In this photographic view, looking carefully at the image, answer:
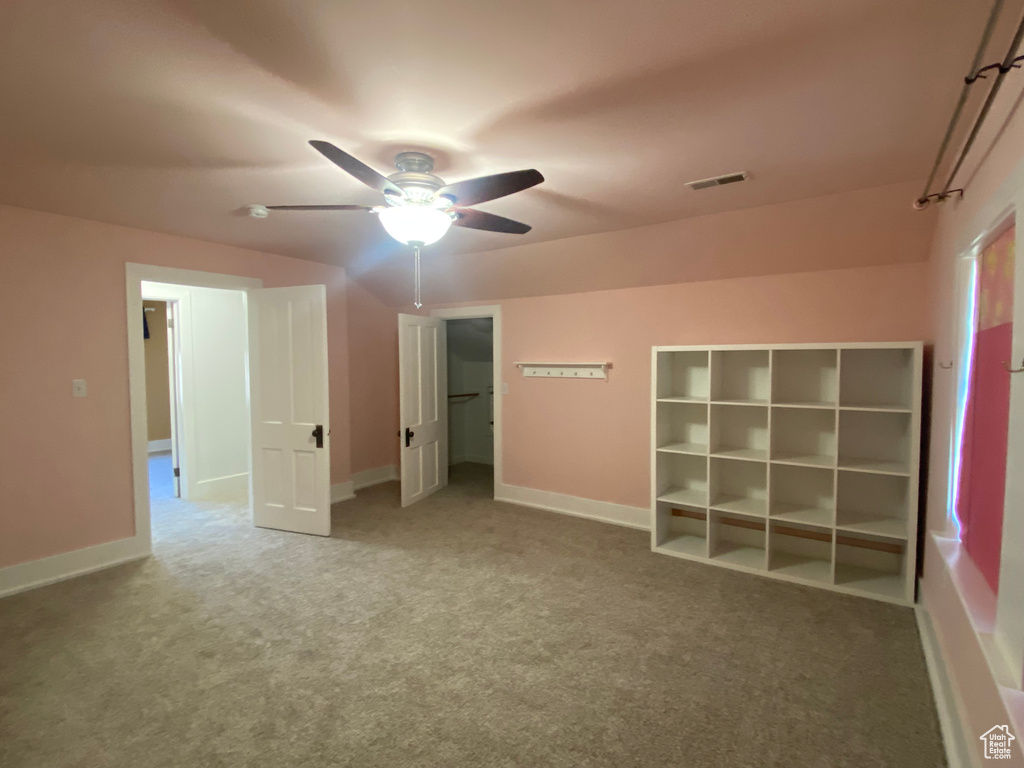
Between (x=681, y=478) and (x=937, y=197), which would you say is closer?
(x=937, y=197)

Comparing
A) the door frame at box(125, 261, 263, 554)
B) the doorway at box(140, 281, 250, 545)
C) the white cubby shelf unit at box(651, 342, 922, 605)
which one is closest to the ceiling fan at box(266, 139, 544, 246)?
the white cubby shelf unit at box(651, 342, 922, 605)

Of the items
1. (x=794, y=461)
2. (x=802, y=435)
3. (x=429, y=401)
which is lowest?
(x=794, y=461)

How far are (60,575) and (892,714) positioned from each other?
191 inches

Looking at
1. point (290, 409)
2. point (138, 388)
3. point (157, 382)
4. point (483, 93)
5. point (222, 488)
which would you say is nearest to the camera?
point (483, 93)

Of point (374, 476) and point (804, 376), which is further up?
point (804, 376)

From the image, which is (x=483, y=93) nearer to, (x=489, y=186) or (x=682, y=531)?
(x=489, y=186)

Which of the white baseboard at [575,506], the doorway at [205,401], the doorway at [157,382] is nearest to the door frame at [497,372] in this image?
the white baseboard at [575,506]

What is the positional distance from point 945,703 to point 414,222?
3.01 meters

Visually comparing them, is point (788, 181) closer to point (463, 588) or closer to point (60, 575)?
point (463, 588)

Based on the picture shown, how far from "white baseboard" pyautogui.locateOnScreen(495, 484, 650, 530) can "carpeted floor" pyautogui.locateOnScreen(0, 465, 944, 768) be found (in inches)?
23.1

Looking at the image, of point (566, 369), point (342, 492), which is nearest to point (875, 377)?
point (566, 369)

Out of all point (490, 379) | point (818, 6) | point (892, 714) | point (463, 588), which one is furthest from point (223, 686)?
point (490, 379)

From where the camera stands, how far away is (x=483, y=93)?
73.7 inches

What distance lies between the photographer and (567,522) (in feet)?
14.5
